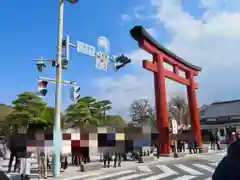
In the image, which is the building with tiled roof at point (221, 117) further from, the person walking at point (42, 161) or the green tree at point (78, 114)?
the person walking at point (42, 161)

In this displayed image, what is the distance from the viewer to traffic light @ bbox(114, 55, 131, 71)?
13945mm

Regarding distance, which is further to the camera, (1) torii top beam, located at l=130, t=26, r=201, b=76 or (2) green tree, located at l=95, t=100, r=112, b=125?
(2) green tree, located at l=95, t=100, r=112, b=125

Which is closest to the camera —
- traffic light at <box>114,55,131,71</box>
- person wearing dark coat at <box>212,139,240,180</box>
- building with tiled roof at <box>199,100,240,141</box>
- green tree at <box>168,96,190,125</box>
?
person wearing dark coat at <box>212,139,240,180</box>

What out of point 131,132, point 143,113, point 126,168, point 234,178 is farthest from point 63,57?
point 143,113

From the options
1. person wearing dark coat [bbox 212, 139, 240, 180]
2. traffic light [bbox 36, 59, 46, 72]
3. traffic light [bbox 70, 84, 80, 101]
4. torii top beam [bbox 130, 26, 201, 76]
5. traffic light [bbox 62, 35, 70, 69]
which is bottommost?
person wearing dark coat [bbox 212, 139, 240, 180]

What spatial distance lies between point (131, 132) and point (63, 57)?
457 cm

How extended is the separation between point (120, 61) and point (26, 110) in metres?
22.2

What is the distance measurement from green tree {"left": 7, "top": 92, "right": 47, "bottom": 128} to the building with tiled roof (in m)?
23.7

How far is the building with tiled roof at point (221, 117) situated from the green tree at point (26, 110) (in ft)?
77.9

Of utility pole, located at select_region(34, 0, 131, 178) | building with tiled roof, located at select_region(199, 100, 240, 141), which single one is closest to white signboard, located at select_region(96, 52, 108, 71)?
utility pole, located at select_region(34, 0, 131, 178)

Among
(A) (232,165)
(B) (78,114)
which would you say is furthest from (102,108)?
(A) (232,165)

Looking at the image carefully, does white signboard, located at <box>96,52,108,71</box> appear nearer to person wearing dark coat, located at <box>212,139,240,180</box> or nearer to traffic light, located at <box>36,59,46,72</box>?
traffic light, located at <box>36,59,46,72</box>

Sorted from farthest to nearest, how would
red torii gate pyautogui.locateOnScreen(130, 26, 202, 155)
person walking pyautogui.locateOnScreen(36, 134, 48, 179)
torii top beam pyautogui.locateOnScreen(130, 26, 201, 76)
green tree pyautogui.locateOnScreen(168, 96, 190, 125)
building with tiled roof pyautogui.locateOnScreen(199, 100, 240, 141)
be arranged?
green tree pyautogui.locateOnScreen(168, 96, 190, 125)
building with tiled roof pyautogui.locateOnScreen(199, 100, 240, 141)
red torii gate pyautogui.locateOnScreen(130, 26, 202, 155)
torii top beam pyautogui.locateOnScreen(130, 26, 201, 76)
person walking pyautogui.locateOnScreen(36, 134, 48, 179)

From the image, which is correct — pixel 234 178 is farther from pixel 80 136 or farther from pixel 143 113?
pixel 143 113
